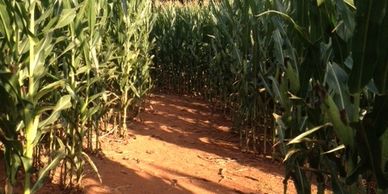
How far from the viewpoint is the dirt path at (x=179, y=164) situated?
10.5 feet

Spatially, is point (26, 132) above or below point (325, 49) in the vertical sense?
below

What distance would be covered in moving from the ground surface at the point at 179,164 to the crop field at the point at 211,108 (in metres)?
0.02

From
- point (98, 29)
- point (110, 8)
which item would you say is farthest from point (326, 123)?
point (110, 8)

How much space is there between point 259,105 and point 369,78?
312 centimetres

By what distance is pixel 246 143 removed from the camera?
4477 mm

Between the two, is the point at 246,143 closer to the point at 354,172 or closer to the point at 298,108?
the point at 298,108

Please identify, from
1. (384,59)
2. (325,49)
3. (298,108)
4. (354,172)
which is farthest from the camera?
(298,108)

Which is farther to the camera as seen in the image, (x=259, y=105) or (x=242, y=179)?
(x=259, y=105)

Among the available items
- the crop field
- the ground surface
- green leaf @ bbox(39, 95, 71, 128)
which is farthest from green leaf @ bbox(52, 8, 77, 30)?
the ground surface

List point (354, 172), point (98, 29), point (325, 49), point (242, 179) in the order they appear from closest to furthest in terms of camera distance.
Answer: point (354, 172)
point (325, 49)
point (98, 29)
point (242, 179)

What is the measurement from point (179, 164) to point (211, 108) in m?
3.28

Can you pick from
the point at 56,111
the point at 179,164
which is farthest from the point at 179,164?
the point at 56,111

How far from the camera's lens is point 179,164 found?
12.6 ft

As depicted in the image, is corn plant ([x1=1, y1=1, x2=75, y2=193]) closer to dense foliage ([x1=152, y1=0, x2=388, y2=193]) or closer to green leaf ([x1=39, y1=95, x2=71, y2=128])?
green leaf ([x1=39, y1=95, x2=71, y2=128])
